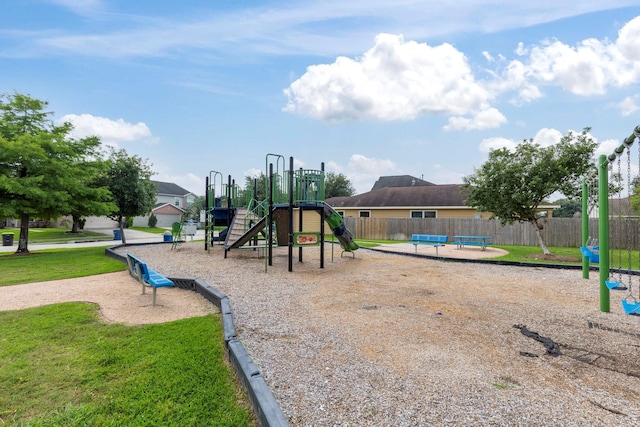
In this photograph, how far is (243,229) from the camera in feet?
40.9

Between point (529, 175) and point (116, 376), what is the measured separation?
48.4 ft

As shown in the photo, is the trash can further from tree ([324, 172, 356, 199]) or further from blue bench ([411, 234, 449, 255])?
tree ([324, 172, 356, 199])

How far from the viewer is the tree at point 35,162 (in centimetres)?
1273

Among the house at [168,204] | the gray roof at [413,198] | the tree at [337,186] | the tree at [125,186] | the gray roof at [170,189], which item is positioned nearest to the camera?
the tree at [125,186]

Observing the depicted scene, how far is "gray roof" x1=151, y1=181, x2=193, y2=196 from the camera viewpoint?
54.5 meters

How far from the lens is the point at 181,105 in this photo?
14.2m

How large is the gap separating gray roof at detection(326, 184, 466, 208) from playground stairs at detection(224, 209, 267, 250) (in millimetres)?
16093

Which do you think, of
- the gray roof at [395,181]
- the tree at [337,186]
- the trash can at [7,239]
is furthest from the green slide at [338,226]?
the tree at [337,186]

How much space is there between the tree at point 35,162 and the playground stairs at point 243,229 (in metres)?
7.22

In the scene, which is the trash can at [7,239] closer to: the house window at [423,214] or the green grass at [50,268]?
the green grass at [50,268]

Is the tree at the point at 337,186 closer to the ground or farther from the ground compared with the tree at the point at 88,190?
farther from the ground

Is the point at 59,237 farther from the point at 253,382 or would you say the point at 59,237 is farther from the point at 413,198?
the point at 253,382

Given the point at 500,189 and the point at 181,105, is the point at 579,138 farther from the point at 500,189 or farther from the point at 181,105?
the point at 181,105

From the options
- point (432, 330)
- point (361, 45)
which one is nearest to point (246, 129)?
point (361, 45)
